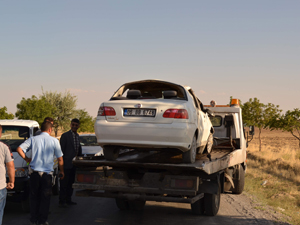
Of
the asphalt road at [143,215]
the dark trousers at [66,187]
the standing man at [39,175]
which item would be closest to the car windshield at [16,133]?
the dark trousers at [66,187]

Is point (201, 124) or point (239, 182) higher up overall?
point (201, 124)

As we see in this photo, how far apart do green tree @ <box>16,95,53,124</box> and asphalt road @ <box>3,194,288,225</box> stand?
113ft

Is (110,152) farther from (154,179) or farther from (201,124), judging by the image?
(201,124)

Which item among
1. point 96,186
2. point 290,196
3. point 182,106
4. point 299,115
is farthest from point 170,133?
point 299,115

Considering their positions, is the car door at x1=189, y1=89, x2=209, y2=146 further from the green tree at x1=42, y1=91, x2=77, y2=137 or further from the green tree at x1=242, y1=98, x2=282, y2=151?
the green tree at x1=42, y1=91, x2=77, y2=137

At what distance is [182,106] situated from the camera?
6590 millimetres

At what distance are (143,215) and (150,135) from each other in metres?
2.43

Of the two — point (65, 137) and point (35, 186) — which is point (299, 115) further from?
point (35, 186)

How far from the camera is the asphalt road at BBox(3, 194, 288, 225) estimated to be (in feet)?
24.4

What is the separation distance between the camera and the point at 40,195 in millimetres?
6906

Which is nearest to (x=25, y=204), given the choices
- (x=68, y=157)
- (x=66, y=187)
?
(x=66, y=187)

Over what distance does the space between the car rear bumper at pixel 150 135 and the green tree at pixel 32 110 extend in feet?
123

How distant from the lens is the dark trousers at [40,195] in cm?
676

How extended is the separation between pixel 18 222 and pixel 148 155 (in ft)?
9.15
